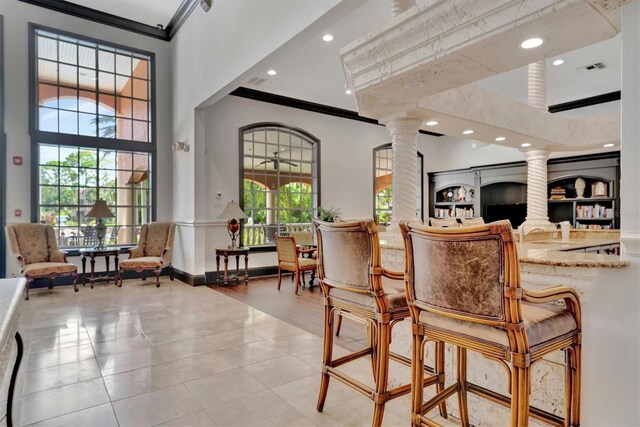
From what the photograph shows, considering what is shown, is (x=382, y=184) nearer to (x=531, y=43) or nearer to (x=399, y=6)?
(x=399, y=6)

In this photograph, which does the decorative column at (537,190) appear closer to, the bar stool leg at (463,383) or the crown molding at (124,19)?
the bar stool leg at (463,383)

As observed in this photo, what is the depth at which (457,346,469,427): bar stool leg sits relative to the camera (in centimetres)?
191

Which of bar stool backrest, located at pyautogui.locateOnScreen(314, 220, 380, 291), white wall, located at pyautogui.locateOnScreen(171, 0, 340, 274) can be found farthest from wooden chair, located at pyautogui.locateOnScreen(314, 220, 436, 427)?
white wall, located at pyautogui.locateOnScreen(171, 0, 340, 274)

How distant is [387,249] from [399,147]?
4.01 feet

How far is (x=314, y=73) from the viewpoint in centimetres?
601

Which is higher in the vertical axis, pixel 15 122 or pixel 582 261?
pixel 15 122

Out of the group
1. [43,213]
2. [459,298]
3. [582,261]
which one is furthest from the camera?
[43,213]

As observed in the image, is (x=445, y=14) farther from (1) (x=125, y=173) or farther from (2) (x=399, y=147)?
(1) (x=125, y=173)

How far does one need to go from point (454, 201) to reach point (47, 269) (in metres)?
8.59

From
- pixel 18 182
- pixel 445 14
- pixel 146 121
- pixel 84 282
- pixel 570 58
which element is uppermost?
pixel 570 58

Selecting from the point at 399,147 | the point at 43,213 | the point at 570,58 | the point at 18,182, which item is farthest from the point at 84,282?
the point at 570,58

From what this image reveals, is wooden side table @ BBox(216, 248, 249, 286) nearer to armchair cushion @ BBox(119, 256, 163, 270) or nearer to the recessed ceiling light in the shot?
armchair cushion @ BBox(119, 256, 163, 270)

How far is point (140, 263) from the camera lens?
5883 millimetres

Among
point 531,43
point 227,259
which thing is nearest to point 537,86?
point 531,43
